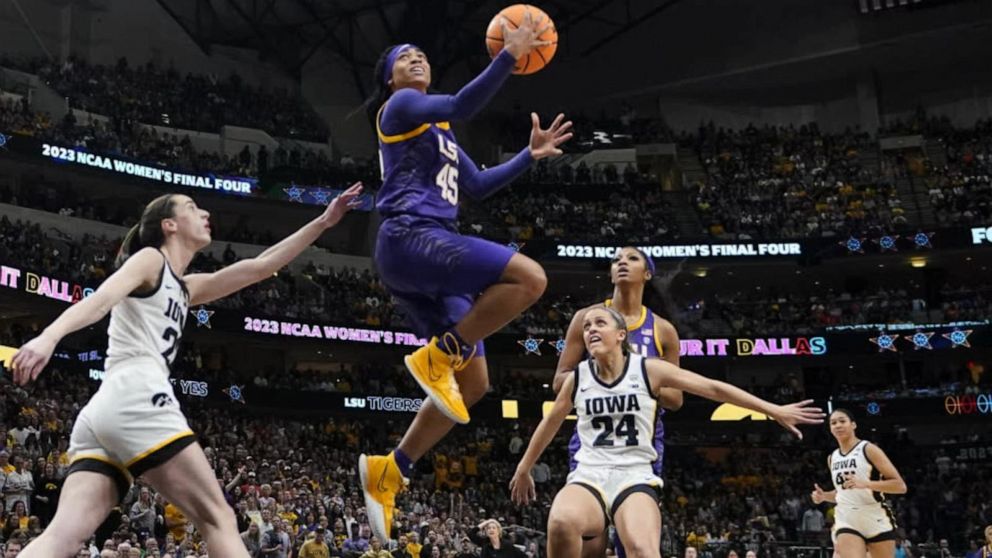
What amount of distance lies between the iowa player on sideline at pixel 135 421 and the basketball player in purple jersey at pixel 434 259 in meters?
1.45

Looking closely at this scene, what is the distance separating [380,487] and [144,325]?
2017 millimetres

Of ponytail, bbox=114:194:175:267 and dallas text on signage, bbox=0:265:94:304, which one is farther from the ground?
dallas text on signage, bbox=0:265:94:304

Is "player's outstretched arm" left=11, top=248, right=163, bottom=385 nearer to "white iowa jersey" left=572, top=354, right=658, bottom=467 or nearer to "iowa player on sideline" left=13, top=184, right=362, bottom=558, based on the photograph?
"iowa player on sideline" left=13, top=184, right=362, bottom=558

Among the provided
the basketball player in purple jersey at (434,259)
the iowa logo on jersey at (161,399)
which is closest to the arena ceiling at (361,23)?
the basketball player in purple jersey at (434,259)

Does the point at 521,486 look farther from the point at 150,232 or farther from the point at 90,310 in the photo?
the point at 90,310

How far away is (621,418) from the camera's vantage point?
7332mm

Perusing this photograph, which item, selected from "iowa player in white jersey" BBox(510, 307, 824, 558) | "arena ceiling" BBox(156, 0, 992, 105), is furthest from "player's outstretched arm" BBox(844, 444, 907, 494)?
"arena ceiling" BBox(156, 0, 992, 105)

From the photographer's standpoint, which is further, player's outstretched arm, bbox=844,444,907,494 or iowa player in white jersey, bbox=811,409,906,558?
iowa player in white jersey, bbox=811,409,906,558

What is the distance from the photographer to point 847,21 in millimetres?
45375

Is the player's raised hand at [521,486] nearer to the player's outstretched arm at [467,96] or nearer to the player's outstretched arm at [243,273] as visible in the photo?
the player's outstretched arm at [243,273]

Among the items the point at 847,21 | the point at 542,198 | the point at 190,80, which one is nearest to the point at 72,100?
the point at 190,80

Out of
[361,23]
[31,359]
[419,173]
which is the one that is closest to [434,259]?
[419,173]

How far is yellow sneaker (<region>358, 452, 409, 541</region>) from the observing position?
22.0ft

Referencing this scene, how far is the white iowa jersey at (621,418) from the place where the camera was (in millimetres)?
7312
